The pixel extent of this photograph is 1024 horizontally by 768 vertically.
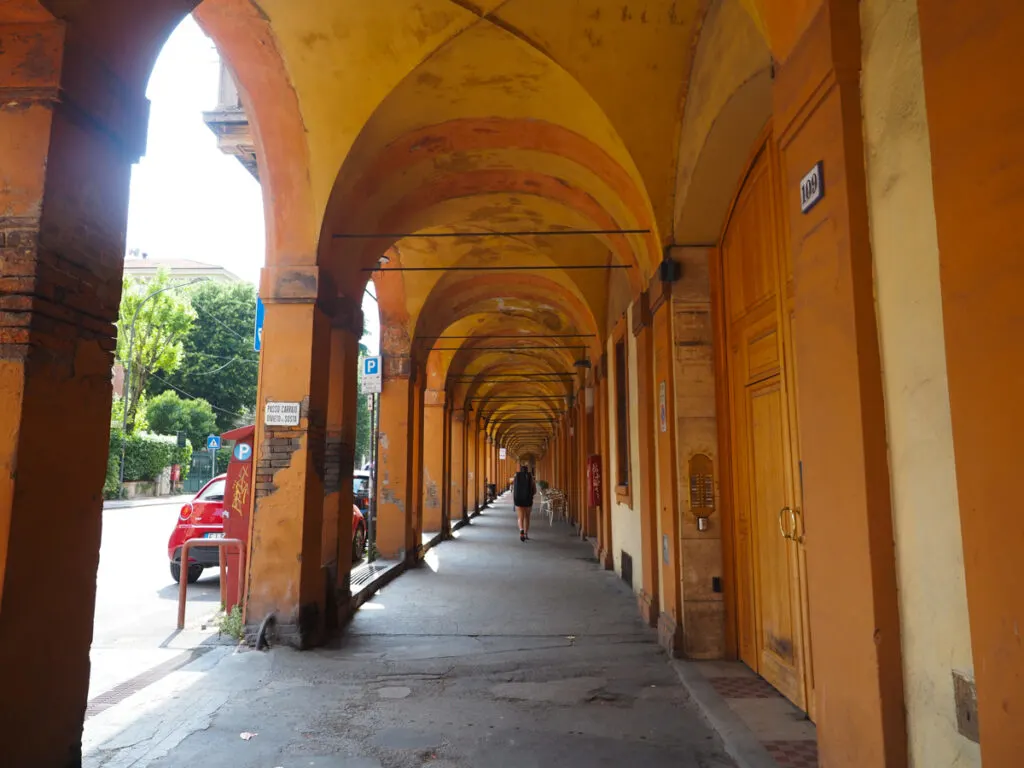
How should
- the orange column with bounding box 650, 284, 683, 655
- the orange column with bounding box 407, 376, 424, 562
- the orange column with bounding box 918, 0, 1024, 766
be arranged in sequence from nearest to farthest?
the orange column with bounding box 918, 0, 1024, 766, the orange column with bounding box 650, 284, 683, 655, the orange column with bounding box 407, 376, 424, 562

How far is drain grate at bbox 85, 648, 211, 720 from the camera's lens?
4.14 m

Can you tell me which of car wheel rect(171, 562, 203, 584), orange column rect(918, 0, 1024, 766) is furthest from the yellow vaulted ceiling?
car wheel rect(171, 562, 203, 584)

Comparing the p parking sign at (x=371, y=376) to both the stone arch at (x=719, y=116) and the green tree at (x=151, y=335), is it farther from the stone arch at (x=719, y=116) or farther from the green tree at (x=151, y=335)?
the green tree at (x=151, y=335)

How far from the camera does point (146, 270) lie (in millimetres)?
58406

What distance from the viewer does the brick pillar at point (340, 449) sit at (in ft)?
22.4

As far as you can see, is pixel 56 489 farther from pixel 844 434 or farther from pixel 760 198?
pixel 760 198

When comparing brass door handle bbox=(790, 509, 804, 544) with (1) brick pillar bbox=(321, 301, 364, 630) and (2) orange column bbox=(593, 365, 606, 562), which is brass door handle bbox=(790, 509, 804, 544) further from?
(2) orange column bbox=(593, 365, 606, 562)

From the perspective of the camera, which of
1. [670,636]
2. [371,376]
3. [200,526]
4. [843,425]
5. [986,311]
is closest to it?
[986,311]

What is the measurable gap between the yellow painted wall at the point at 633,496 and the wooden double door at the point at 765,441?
85.7 inches

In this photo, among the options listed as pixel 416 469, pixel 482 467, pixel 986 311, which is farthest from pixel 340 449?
pixel 482 467

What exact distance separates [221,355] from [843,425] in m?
44.1

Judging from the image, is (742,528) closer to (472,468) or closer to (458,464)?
(458,464)

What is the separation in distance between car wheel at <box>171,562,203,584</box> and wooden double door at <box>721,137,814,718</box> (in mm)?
7052

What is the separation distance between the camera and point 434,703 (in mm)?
4375
